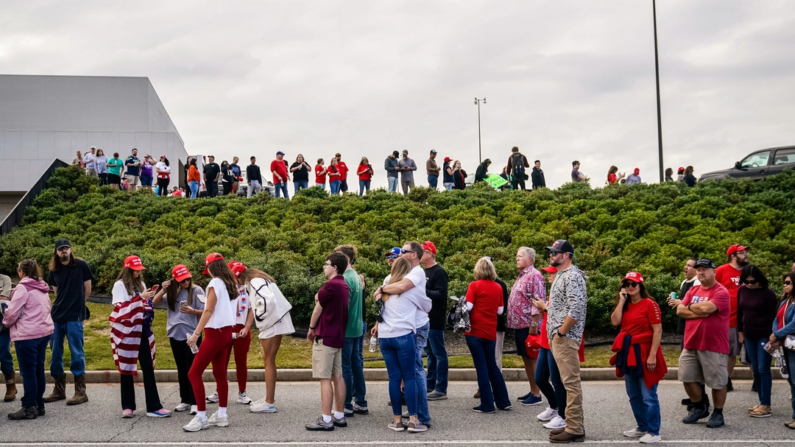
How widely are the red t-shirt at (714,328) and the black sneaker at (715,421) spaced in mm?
697

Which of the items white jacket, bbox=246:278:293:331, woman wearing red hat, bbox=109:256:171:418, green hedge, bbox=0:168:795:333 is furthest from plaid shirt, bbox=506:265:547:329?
green hedge, bbox=0:168:795:333

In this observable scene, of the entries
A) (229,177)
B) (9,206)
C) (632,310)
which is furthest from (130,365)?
(9,206)

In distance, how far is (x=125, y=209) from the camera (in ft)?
72.2

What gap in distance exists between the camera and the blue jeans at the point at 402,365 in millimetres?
7328

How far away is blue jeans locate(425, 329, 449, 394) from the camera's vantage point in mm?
9000

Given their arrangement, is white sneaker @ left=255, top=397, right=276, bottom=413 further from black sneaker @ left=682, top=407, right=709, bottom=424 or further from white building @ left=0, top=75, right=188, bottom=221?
white building @ left=0, top=75, right=188, bottom=221

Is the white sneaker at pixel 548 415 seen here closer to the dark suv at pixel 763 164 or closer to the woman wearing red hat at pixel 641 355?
the woman wearing red hat at pixel 641 355

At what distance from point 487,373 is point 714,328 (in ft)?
Result: 8.39

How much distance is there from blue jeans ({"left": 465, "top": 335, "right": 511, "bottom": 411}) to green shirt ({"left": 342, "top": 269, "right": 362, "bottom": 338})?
135cm

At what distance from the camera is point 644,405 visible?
23.1 ft

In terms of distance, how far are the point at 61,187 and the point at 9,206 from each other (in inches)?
682

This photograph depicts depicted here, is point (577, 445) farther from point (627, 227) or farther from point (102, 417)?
point (627, 227)

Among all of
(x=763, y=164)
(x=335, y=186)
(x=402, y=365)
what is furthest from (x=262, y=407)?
(x=763, y=164)

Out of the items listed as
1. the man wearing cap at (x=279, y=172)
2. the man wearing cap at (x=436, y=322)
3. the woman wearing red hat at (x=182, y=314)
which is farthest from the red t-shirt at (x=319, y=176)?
the woman wearing red hat at (x=182, y=314)
